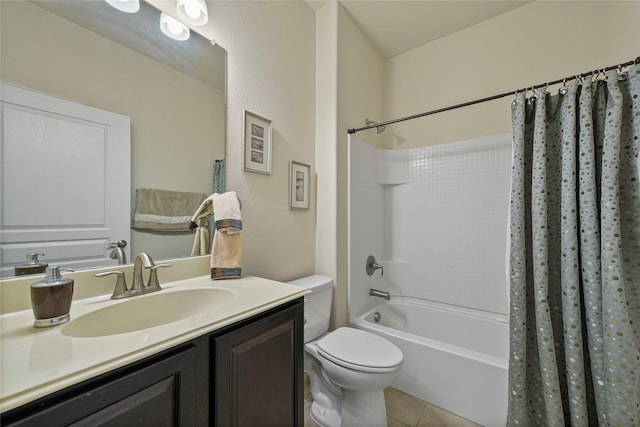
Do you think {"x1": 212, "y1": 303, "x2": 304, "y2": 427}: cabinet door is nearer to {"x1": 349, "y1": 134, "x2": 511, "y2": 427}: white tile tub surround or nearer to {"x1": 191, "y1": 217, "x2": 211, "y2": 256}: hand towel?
{"x1": 191, "y1": 217, "x2": 211, "y2": 256}: hand towel

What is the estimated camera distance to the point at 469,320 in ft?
6.38

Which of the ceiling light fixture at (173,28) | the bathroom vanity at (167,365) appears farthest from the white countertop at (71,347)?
the ceiling light fixture at (173,28)

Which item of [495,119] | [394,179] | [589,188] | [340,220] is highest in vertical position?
[495,119]

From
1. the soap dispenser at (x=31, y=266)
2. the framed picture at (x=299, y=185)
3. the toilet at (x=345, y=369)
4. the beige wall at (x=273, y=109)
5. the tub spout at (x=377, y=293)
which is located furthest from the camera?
the tub spout at (x=377, y=293)

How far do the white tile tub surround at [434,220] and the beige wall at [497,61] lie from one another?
0.22 metres

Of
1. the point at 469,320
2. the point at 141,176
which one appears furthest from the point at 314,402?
the point at 141,176

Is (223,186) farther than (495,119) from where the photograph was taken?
No

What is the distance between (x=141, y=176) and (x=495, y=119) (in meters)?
2.38

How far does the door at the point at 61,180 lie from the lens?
28.7 inches

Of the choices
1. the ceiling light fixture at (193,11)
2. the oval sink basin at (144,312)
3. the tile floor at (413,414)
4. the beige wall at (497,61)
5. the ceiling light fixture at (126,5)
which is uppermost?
the beige wall at (497,61)

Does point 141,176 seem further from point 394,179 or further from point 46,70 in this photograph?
point 394,179

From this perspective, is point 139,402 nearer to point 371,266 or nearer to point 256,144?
point 256,144

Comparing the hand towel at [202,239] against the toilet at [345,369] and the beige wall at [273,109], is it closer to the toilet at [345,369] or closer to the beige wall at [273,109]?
the beige wall at [273,109]

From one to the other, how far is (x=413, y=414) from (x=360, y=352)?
59 cm
